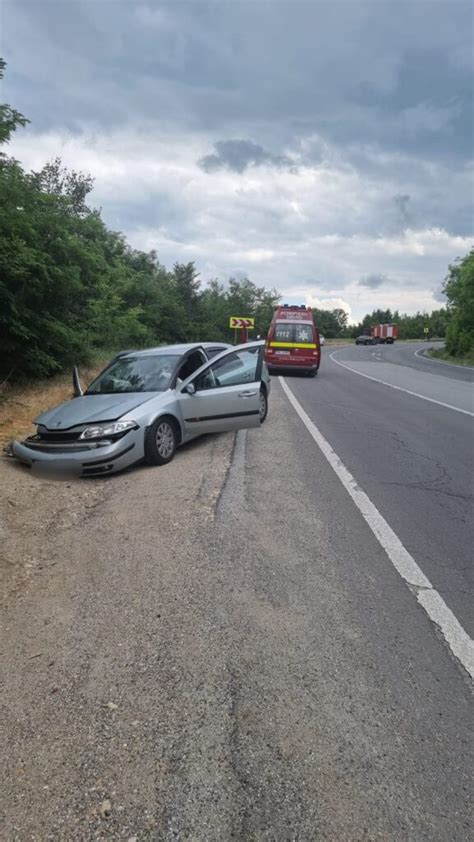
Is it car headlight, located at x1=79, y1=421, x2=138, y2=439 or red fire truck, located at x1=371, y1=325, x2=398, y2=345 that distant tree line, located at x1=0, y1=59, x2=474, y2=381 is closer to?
car headlight, located at x1=79, y1=421, x2=138, y2=439

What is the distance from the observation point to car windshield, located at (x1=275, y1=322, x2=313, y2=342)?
64.3ft

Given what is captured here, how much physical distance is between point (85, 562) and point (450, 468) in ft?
15.6

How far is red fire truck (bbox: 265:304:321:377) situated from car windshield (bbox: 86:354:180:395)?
12.3m

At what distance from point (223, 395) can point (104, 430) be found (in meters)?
2.01

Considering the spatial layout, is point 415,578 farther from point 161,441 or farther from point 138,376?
point 138,376

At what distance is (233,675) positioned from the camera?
2693 millimetres

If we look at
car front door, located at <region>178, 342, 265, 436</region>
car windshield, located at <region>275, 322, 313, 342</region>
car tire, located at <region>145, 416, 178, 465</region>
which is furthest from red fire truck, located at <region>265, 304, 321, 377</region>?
car tire, located at <region>145, 416, 178, 465</region>

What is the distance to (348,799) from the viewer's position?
6.61 feet

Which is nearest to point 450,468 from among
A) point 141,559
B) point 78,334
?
point 141,559

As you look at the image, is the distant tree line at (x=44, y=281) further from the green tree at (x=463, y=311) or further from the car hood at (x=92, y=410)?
the green tree at (x=463, y=311)

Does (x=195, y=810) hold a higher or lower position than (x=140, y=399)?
lower

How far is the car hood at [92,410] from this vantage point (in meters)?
6.14

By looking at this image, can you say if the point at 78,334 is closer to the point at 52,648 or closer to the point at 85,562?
the point at 85,562

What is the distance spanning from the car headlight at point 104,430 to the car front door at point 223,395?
1.16 m
